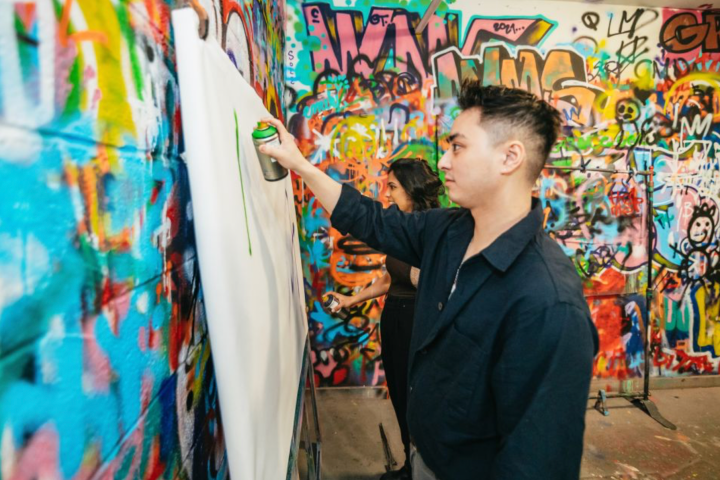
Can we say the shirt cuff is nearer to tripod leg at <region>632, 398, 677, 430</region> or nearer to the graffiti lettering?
tripod leg at <region>632, 398, 677, 430</region>

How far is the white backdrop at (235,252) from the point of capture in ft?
2.19

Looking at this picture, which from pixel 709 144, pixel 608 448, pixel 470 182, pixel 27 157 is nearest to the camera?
pixel 27 157

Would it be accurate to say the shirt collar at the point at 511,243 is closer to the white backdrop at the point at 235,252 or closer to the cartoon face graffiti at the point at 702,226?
the white backdrop at the point at 235,252

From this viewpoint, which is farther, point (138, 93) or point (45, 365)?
point (138, 93)

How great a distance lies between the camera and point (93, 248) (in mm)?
500

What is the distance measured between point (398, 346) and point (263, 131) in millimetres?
1485

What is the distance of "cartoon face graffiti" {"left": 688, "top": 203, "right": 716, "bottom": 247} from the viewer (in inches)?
133

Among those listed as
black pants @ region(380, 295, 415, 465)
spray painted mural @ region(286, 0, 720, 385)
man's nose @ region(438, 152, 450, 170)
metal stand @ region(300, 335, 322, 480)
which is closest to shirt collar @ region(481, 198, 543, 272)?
man's nose @ region(438, 152, 450, 170)

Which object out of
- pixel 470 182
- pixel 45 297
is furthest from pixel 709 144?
pixel 45 297

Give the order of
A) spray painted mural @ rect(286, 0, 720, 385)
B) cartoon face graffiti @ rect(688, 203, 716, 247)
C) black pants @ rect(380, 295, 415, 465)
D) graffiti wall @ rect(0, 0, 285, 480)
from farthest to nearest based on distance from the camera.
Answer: cartoon face graffiti @ rect(688, 203, 716, 247) < spray painted mural @ rect(286, 0, 720, 385) < black pants @ rect(380, 295, 415, 465) < graffiti wall @ rect(0, 0, 285, 480)

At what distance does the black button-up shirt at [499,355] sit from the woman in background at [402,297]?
770 mm

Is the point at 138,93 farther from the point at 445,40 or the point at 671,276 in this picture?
the point at 671,276

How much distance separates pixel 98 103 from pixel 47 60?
0.31ft

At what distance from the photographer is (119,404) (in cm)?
56
